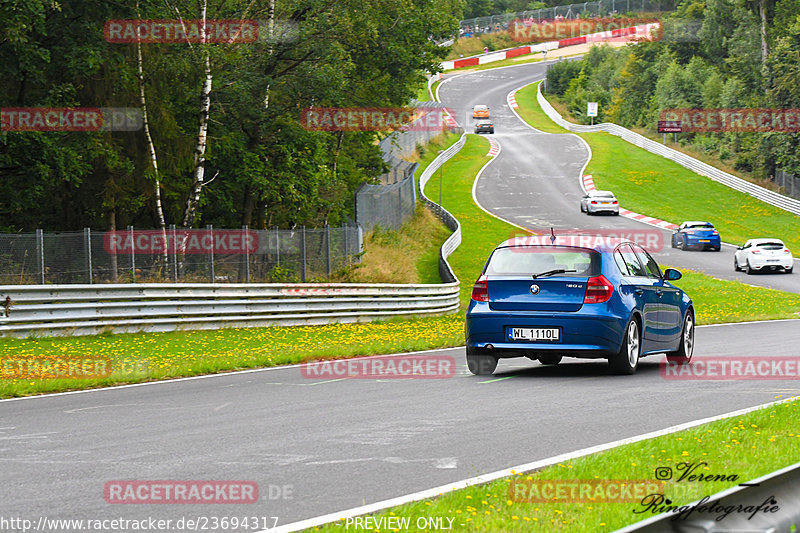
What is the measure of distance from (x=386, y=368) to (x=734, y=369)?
4651mm

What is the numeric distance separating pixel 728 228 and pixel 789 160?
11344mm

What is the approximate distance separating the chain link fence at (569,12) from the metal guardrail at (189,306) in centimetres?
11499

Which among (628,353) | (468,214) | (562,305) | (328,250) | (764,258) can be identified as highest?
(468,214)

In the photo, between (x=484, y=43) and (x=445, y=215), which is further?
(x=484, y=43)

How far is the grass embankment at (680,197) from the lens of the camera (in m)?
57.0

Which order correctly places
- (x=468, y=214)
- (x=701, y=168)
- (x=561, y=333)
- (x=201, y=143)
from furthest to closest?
(x=701, y=168)
(x=468, y=214)
(x=201, y=143)
(x=561, y=333)

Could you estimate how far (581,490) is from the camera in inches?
246

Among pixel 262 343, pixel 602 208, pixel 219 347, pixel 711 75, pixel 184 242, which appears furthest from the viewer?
pixel 711 75

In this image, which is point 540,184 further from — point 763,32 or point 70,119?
point 70,119

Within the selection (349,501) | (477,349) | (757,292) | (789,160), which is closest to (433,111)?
(789,160)

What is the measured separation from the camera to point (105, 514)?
5863 millimetres

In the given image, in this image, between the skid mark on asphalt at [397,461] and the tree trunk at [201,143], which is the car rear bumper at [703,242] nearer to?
the tree trunk at [201,143]

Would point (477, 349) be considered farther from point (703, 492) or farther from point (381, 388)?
point (703, 492)

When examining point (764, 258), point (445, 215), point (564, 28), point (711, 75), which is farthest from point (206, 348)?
point (564, 28)
